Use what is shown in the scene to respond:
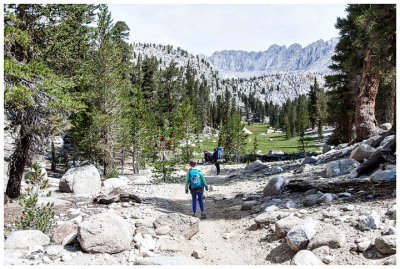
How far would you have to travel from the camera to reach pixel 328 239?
495 cm

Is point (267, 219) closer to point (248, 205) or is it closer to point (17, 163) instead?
point (248, 205)

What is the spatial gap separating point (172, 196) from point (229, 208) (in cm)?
396

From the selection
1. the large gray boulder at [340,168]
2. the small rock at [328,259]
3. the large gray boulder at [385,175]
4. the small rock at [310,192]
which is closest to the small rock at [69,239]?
the small rock at [328,259]

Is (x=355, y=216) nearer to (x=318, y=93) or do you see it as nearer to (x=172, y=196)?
(x=172, y=196)

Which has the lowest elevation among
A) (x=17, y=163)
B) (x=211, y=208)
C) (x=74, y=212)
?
(x=211, y=208)

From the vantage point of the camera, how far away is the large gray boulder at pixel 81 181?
487 inches

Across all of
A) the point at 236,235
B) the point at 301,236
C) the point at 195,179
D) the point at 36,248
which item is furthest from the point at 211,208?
the point at 36,248

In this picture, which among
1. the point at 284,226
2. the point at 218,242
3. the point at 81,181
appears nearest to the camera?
the point at 284,226

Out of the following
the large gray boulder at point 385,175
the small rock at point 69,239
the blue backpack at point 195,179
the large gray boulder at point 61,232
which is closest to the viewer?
the small rock at point 69,239

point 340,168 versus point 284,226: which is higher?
point 340,168

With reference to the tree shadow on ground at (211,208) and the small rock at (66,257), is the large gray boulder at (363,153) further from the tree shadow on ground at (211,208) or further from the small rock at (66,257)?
the small rock at (66,257)

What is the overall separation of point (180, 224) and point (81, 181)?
7.77 metres

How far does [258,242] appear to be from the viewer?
20.3ft

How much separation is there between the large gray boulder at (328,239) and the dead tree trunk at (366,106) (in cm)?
1715
